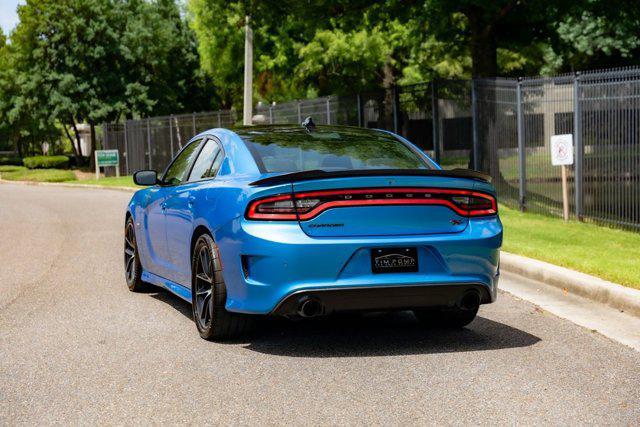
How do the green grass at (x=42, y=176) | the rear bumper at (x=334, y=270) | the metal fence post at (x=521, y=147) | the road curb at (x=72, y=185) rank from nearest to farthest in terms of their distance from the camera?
the rear bumper at (x=334, y=270) → the metal fence post at (x=521, y=147) → the road curb at (x=72, y=185) → the green grass at (x=42, y=176)

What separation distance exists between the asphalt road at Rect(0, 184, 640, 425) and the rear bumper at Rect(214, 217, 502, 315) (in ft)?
1.28

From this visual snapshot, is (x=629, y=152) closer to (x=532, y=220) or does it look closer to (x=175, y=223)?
(x=532, y=220)

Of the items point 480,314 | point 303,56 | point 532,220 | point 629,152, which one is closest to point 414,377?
point 480,314

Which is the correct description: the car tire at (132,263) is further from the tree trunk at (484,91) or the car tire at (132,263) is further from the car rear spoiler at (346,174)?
the tree trunk at (484,91)

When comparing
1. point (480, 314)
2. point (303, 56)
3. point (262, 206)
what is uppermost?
point (303, 56)

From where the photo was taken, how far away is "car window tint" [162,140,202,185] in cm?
843

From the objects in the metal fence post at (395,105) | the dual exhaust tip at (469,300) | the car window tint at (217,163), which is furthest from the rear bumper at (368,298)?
the metal fence post at (395,105)

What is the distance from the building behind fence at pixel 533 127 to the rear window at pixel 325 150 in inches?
310

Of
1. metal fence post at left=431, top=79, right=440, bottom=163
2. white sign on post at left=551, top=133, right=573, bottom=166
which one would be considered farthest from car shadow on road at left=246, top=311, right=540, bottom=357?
metal fence post at left=431, top=79, right=440, bottom=163

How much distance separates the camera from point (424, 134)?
75.7 feet

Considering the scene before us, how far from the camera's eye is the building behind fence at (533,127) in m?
15.2

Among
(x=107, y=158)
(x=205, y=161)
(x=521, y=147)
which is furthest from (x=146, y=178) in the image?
(x=107, y=158)

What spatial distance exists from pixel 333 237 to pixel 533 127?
12.3 meters

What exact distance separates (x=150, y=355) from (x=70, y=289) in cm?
378
